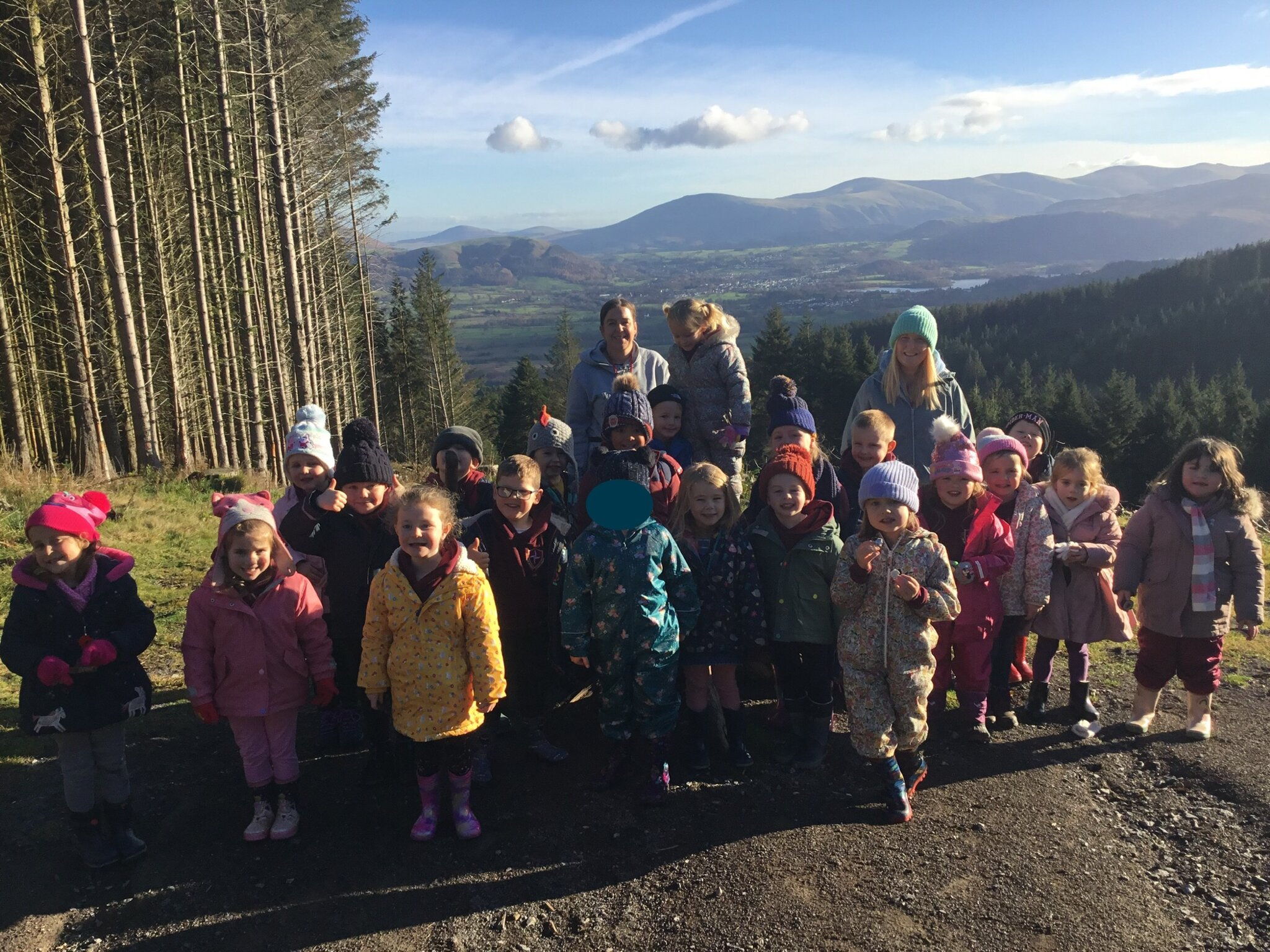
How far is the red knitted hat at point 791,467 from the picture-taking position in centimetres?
420

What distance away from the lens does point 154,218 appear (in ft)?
49.8

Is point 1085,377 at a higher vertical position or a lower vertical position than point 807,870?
lower

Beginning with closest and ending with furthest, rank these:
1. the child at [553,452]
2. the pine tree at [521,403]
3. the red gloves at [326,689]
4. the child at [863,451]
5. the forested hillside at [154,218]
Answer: the red gloves at [326,689]
the child at [863,451]
the child at [553,452]
the forested hillside at [154,218]
the pine tree at [521,403]

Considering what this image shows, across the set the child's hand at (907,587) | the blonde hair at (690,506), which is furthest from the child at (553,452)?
the child's hand at (907,587)

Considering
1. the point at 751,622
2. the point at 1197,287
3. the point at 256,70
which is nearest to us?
the point at 751,622

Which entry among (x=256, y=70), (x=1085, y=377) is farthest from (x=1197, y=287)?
(x=256, y=70)

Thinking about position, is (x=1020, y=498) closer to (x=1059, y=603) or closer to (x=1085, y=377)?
(x=1059, y=603)

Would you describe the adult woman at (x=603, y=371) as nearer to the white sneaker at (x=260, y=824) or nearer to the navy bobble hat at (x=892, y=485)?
the navy bobble hat at (x=892, y=485)

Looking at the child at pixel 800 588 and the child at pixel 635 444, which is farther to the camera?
the child at pixel 635 444

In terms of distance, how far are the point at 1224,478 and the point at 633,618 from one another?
11.8ft

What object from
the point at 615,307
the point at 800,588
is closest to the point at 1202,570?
the point at 800,588

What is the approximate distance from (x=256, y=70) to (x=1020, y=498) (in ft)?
53.5

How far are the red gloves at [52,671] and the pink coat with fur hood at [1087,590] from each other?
5.31 metres

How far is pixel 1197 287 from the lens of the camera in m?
91.9
